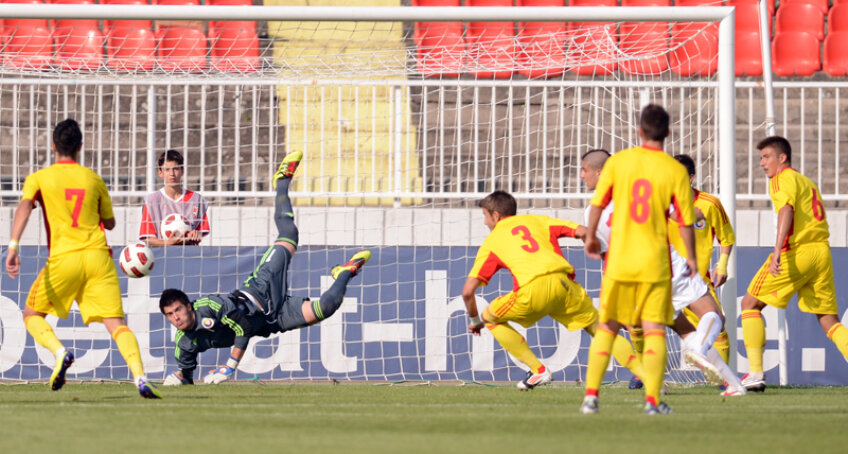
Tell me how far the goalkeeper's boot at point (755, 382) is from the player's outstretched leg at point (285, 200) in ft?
11.8

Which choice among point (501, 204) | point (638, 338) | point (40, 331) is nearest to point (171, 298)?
point (40, 331)

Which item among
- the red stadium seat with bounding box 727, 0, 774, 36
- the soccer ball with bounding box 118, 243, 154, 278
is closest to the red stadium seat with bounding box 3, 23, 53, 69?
the soccer ball with bounding box 118, 243, 154, 278

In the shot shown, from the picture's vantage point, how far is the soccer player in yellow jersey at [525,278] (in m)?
8.13

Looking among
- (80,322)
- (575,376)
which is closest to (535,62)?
(575,376)

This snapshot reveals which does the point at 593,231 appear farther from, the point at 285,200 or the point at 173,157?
the point at 173,157

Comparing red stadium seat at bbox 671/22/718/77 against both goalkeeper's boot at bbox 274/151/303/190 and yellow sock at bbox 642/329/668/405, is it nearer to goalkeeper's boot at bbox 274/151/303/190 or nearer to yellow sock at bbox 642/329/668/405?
goalkeeper's boot at bbox 274/151/303/190

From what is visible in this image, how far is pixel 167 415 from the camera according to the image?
21.1 feet

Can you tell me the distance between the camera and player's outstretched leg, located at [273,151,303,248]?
958cm

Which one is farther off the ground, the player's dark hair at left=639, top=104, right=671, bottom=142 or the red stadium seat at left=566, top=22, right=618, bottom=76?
the red stadium seat at left=566, top=22, right=618, bottom=76

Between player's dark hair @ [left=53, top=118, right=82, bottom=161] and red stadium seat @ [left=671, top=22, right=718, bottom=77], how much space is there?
5040 mm

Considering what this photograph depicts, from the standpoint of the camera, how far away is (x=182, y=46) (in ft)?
44.6

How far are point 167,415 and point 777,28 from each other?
10703mm

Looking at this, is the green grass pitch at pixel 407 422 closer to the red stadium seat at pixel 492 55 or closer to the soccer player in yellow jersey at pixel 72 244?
the soccer player in yellow jersey at pixel 72 244

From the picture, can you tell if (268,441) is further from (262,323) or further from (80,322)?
(80,322)
